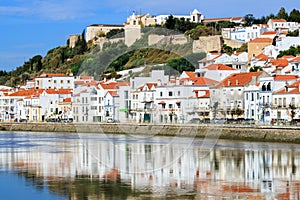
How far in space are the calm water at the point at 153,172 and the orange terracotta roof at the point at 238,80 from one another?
1715 cm

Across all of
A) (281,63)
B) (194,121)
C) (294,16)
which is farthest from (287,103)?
(294,16)

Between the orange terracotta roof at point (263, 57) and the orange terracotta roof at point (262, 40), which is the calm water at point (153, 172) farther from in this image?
the orange terracotta roof at point (262, 40)

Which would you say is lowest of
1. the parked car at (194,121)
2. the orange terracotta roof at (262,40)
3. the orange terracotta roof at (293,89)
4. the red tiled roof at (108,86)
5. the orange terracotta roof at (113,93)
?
the parked car at (194,121)

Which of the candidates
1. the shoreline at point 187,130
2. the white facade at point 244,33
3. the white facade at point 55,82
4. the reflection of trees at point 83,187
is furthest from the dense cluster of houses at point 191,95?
the reflection of trees at point 83,187

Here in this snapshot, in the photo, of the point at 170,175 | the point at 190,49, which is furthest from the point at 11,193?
the point at 190,49

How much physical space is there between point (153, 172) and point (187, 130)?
23.8 metres

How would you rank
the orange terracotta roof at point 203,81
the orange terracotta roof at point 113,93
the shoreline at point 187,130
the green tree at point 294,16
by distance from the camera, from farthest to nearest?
the green tree at point 294,16 < the orange terracotta roof at point 113,93 < the orange terracotta roof at point 203,81 < the shoreline at point 187,130

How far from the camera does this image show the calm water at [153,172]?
Result: 2123 cm

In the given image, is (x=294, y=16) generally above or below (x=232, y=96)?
above

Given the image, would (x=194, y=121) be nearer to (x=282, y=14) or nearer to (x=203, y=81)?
(x=203, y=81)

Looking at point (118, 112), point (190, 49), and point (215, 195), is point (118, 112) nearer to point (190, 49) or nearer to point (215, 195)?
point (190, 49)

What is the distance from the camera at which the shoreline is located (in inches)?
1571

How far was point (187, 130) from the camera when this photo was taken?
162ft

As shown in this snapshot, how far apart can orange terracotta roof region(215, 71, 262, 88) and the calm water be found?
675 inches
